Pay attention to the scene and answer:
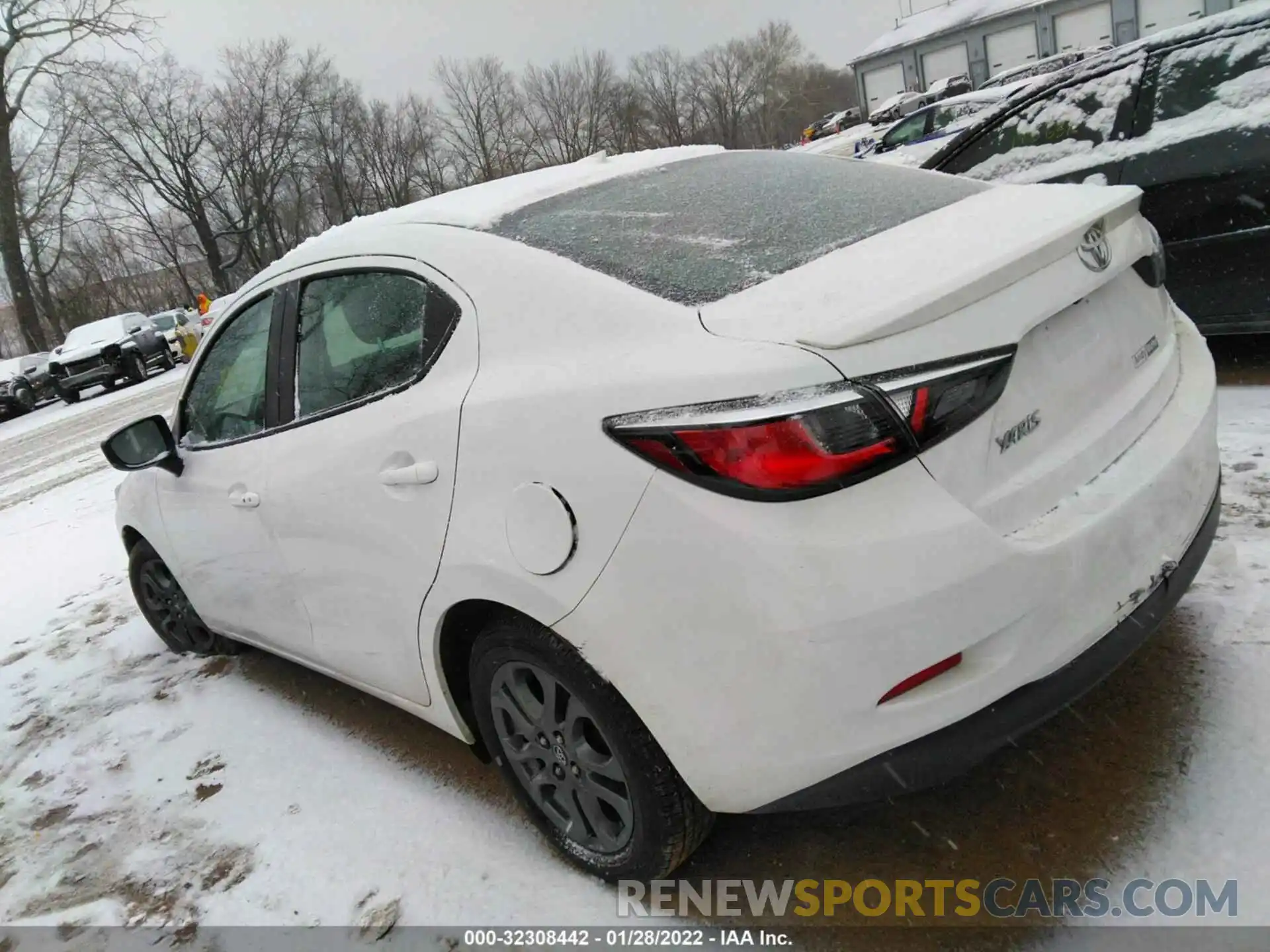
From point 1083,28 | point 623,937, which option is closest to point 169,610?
point 623,937

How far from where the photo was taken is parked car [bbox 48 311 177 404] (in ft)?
65.9

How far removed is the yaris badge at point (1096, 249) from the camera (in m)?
2.00

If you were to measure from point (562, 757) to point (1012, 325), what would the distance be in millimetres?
1394

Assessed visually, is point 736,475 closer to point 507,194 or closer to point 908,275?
point 908,275

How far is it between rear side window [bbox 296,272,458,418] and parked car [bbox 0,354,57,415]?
21326 millimetres

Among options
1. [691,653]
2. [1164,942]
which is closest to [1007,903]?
[1164,942]

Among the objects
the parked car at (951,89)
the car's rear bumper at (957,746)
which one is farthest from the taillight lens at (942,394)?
the parked car at (951,89)

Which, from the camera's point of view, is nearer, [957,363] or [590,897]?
[957,363]

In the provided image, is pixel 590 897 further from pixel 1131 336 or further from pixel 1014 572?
pixel 1131 336

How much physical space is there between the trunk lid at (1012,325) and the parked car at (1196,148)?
2441 millimetres

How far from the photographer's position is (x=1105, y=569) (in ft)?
6.04

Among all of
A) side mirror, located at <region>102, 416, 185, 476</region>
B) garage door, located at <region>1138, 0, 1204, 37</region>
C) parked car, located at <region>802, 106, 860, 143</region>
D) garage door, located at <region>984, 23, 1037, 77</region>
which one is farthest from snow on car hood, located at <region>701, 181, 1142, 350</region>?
garage door, located at <region>984, 23, 1037, 77</region>

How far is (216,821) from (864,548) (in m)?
2.35

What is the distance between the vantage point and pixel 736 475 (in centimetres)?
164
